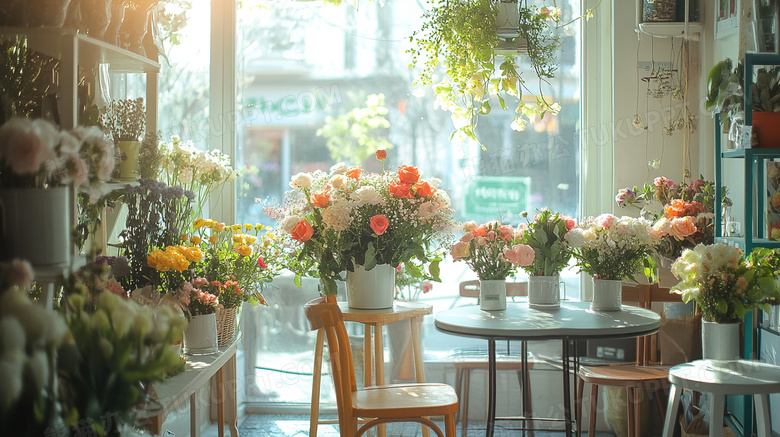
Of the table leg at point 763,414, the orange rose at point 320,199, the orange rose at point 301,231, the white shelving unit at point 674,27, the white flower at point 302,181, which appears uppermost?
the white shelving unit at point 674,27

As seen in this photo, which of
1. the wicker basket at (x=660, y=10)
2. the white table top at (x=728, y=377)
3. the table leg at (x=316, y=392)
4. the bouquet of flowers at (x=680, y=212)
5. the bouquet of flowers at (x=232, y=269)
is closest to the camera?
the white table top at (x=728, y=377)

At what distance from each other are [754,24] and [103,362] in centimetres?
261

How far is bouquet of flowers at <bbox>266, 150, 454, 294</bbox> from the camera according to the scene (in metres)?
2.67

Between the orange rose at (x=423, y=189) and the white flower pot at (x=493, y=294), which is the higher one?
the orange rose at (x=423, y=189)

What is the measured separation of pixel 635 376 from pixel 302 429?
1.75 m

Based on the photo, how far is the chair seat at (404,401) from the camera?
7.59 ft

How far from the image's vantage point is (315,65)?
391 cm

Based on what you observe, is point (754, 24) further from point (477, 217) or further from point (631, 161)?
point (477, 217)

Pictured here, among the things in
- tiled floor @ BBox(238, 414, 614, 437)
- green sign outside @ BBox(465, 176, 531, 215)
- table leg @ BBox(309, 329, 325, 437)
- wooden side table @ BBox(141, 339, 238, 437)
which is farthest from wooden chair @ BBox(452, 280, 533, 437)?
wooden side table @ BBox(141, 339, 238, 437)

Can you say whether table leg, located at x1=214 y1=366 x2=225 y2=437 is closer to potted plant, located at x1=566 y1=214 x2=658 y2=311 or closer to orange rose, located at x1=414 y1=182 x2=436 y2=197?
orange rose, located at x1=414 y1=182 x2=436 y2=197

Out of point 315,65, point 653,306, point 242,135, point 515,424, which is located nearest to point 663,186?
point 653,306

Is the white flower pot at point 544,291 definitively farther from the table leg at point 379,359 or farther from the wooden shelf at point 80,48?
the wooden shelf at point 80,48

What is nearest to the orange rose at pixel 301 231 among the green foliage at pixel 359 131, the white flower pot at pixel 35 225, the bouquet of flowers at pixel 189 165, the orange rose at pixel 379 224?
the orange rose at pixel 379 224

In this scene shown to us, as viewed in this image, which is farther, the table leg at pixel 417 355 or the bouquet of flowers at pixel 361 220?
the table leg at pixel 417 355
